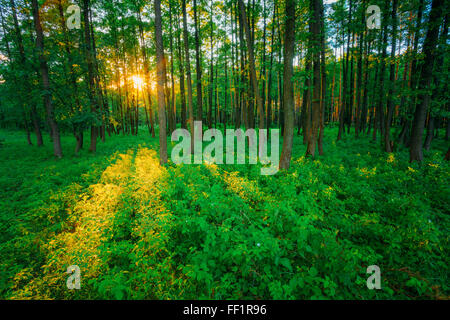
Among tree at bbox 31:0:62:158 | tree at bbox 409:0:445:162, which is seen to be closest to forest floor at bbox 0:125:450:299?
tree at bbox 409:0:445:162

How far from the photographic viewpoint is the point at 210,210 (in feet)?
15.1

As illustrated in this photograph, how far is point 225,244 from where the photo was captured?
3.58 meters

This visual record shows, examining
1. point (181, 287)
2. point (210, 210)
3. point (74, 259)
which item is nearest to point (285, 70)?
point (210, 210)

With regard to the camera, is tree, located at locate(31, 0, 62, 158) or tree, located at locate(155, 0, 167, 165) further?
tree, located at locate(31, 0, 62, 158)

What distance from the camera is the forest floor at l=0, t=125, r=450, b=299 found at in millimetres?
2811

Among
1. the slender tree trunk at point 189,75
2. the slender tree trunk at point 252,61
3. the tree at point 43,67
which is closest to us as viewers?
the slender tree trunk at point 252,61

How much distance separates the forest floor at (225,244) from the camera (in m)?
2.81

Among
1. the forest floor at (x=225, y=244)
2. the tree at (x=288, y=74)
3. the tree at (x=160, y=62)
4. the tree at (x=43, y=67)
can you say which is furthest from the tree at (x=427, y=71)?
the tree at (x=43, y=67)

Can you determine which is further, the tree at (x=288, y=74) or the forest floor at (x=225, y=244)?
the tree at (x=288, y=74)
